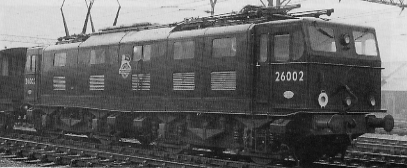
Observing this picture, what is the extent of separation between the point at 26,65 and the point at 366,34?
13.7m

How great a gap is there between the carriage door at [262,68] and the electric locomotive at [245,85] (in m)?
0.02

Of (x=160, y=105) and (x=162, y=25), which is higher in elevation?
(x=162, y=25)

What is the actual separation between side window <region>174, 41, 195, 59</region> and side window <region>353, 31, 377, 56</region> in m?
4.16

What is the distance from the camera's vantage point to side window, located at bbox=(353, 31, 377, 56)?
43.0ft

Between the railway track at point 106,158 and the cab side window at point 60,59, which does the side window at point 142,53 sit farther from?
the cab side window at point 60,59

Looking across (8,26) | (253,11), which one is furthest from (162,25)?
(8,26)

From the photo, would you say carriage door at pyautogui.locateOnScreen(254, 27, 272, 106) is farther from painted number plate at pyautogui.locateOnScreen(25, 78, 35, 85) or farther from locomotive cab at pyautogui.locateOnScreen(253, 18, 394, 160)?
painted number plate at pyautogui.locateOnScreen(25, 78, 35, 85)

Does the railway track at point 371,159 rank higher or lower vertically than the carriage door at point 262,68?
lower

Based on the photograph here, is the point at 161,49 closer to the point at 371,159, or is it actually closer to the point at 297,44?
the point at 297,44

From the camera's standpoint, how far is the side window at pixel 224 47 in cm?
1324

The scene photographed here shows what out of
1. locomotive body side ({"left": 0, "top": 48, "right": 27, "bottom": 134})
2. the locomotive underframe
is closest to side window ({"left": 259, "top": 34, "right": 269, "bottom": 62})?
the locomotive underframe

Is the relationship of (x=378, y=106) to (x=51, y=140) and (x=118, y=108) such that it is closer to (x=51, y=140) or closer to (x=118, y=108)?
(x=118, y=108)

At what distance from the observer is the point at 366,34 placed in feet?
44.1

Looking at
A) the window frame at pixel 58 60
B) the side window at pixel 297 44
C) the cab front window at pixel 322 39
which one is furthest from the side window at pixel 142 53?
the cab front window at pixel 322 39
